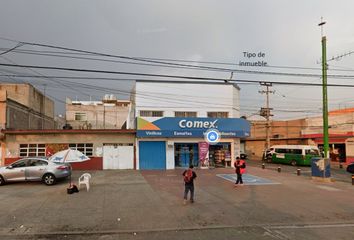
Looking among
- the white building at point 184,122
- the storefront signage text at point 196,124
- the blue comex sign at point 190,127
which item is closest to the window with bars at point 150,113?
the white building at point 184,122

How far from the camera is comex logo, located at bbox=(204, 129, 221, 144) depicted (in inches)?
1091

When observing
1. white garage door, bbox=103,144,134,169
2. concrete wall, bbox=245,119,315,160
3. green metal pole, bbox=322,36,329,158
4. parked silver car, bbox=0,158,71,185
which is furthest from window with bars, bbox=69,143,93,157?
concrete wall, bbox=245,119,315,160

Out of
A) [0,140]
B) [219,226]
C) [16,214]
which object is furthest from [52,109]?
[219,226]

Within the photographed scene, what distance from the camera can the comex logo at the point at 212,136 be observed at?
27.7 m

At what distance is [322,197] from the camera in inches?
588

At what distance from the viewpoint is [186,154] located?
28984 mm

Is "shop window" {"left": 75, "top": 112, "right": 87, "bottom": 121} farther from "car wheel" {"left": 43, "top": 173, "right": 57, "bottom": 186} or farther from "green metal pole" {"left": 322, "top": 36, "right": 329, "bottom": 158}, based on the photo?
"green metal pole" {"left": 322, "top": 36, "right": 329, "bottom": 158}

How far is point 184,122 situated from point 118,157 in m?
6.45

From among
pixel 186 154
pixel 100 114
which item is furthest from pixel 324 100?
pixel 100 114

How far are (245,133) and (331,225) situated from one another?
19251mm

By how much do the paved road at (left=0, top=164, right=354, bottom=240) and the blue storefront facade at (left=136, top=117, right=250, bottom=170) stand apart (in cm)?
1019

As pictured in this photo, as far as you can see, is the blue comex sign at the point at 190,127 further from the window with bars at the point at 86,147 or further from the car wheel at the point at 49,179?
the car wheel at the point at 49,179

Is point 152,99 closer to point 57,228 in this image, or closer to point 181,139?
point 181,139

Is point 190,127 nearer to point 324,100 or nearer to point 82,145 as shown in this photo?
point 82,145
